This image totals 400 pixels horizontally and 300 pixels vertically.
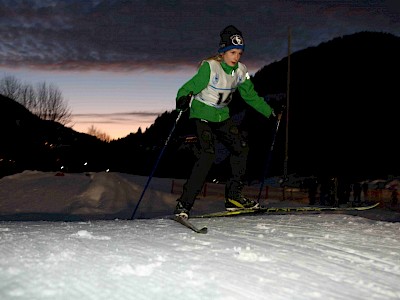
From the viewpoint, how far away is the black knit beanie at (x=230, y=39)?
5379mm

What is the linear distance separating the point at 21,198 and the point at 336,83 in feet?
159

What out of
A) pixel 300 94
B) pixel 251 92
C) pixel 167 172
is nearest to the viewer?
pixel 251 92

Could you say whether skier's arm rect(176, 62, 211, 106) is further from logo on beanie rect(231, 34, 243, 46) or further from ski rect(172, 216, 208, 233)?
ski rect(172, 216, 208, 233)

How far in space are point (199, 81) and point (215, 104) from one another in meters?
0.39

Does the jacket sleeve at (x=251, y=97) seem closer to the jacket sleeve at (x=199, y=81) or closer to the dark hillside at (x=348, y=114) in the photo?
the jacket sleeve at (x=199, y=81)

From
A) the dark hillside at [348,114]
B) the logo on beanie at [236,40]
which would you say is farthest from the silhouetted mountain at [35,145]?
the logo on beanie at [236,40]

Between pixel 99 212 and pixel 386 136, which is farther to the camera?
pixel 386 136

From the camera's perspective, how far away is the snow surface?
249cm

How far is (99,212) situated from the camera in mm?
14648

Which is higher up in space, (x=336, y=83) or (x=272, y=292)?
(x=336, y=83)

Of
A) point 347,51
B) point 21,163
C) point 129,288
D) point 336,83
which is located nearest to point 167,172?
point 21,163

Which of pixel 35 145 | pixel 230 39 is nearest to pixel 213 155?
pixel 230 39

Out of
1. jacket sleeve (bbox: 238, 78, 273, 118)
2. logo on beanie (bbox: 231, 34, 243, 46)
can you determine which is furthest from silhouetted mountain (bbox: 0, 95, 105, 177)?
logo on beanie (bbox: 231, 34, 243, 46)

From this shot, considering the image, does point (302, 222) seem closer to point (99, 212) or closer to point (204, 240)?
point (204, 240)
